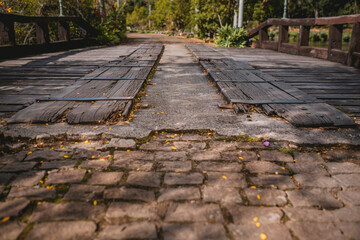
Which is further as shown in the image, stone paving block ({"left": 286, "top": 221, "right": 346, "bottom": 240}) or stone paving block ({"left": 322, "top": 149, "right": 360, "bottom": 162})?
stone paving block ({"left": 322, "top": 149, "right": 360, "bottom": 162})

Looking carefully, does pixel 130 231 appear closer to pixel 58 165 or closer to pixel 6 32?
pixel 58 165

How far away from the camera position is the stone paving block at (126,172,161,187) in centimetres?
182

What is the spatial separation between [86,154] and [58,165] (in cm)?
23

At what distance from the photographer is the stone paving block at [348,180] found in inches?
72.0

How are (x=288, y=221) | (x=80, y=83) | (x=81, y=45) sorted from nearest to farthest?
(x=288, y=221)
(x=80, y=83)
(x=81, y=45)

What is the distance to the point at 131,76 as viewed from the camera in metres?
4.71

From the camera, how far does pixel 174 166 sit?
6.74ft

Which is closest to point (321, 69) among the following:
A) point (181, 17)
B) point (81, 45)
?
point (81, 45)

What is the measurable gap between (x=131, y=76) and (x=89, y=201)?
3.29 metres

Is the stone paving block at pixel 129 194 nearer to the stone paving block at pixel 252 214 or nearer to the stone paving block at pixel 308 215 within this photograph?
the stone paving block at pixel 252 214

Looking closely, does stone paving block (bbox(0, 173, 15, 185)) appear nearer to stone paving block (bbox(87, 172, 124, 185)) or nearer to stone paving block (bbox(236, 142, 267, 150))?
stone paving block (bbox(87, 172, 124, 185))

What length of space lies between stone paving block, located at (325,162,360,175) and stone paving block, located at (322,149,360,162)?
0.24ft

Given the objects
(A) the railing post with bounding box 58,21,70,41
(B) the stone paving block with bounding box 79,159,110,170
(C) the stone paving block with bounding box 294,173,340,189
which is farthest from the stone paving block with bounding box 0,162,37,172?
(A) the railing post with bounding box 58,21,70,41

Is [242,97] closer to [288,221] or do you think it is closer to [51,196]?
[288,221]
